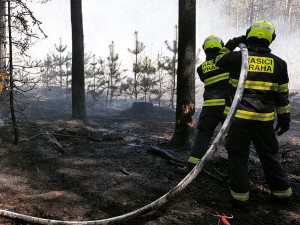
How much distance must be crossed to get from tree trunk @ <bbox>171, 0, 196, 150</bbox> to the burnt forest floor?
562mm

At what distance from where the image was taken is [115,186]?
135 inches

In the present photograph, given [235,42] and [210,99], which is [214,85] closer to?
[210,99]

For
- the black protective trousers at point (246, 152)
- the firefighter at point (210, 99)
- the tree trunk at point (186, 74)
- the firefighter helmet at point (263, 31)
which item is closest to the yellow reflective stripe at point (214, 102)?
the firefighter at point (210, 99)

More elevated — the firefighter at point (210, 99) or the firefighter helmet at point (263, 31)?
the firefighter helmet at point (263, 31)

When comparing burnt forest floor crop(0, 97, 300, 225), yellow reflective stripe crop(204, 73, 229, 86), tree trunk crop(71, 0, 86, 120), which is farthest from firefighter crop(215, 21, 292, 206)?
tree trunk crop(71, 0, 86, 120)

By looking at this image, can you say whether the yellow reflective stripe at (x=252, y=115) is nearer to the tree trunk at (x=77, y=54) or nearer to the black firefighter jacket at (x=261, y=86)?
the black firefighter jacket at (x=261, y=86)

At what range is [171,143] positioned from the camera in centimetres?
592

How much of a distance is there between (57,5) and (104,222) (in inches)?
4951

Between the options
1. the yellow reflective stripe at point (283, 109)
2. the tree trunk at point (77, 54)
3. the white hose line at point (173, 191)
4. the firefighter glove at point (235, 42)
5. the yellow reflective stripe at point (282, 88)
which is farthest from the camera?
the tree trunk at point (77, 54)

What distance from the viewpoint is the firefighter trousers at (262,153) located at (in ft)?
9.79

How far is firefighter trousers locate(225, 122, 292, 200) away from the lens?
298 centimetres

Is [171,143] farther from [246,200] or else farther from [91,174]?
[246,200]

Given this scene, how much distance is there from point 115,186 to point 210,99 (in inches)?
83.9

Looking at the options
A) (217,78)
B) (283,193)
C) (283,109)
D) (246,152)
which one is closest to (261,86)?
(283,109)
